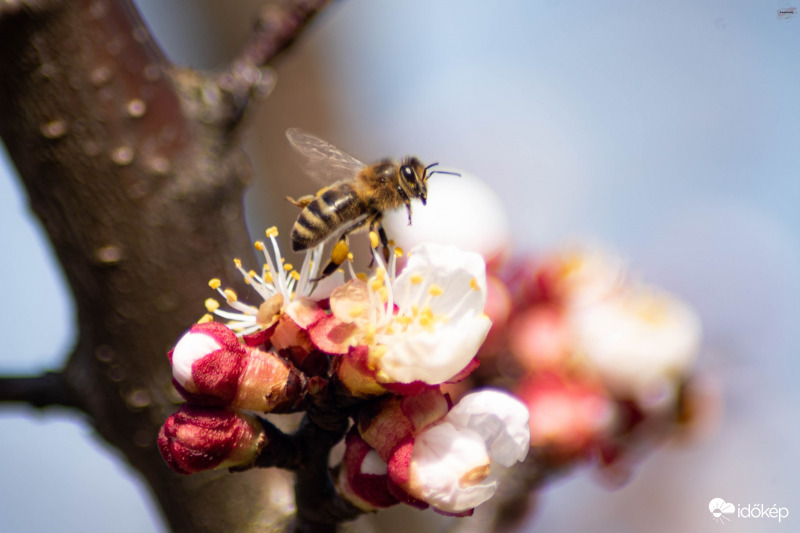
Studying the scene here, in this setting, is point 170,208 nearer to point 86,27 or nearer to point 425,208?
→ point 86,27

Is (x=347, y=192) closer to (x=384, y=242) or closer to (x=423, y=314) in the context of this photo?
(x=384, y=242)

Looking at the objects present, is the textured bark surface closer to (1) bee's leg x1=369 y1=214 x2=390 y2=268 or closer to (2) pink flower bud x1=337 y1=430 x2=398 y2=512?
(1) bee's leg x1=369 y1=214 x2=390 y2=268

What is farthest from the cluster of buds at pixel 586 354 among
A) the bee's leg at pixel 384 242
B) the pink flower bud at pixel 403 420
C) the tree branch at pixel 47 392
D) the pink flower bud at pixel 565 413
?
the tree branch at pixel 47 392

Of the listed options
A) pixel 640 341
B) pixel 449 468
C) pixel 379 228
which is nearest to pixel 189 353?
pixel 449 468

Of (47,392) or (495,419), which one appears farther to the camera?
(47,392)

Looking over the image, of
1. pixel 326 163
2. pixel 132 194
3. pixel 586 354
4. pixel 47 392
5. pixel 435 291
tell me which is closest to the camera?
pixel 435 291

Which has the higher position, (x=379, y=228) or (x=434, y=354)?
(x=434, y=354)

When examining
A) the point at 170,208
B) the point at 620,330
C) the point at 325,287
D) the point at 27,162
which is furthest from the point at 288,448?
the point at 620,330
